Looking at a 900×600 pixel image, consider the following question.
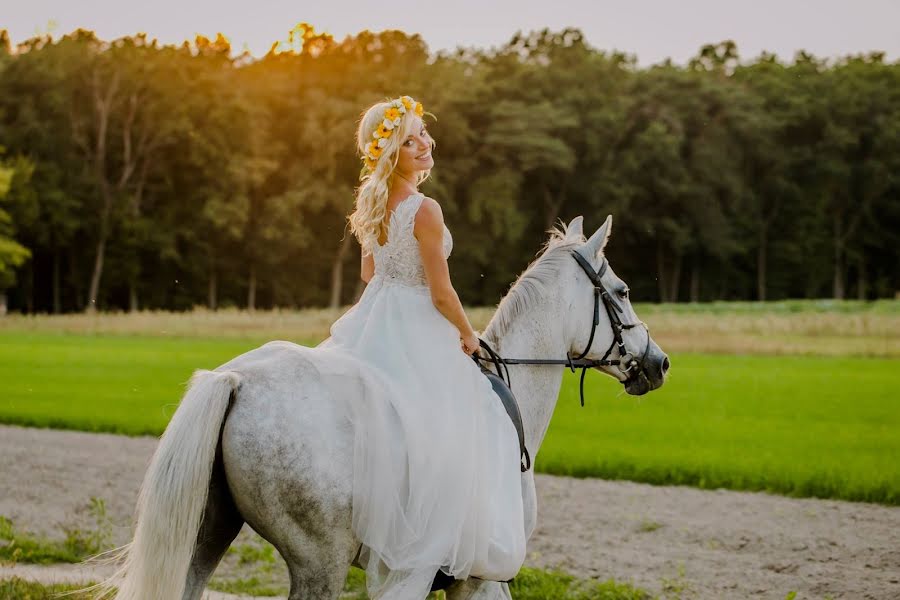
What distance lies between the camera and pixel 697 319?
35.1m

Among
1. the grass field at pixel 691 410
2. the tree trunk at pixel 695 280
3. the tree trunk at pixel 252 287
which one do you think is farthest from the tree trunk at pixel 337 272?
the tree trunk at pixel 695 280

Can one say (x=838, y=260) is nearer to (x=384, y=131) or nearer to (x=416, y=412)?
(x=384, y=131)

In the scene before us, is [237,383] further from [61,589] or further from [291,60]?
[291,60]

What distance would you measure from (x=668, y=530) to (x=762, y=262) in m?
53.2

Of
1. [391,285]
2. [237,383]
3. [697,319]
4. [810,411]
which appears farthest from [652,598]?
[697,319]

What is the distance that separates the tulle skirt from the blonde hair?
22 centimetres

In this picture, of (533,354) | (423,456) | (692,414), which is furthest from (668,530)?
(692,414)

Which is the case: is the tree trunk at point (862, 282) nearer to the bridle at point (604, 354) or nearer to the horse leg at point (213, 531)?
the bridle at point (604, 354)

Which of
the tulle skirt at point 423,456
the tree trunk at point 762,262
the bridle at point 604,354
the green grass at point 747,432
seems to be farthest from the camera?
the tree trunk at point 762,262

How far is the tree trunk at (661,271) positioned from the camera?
58.9 m

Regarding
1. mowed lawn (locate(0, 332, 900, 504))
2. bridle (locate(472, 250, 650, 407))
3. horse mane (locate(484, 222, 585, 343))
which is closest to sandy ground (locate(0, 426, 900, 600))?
mowed lawn (locate(0, 332, 900, 504))

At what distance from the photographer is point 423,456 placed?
166 inches

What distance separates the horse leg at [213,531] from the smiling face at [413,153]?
1493mm

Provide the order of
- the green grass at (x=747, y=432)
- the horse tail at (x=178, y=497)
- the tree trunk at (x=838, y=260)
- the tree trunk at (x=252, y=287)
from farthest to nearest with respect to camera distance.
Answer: the tree trunk at (x=838, y=260) → the tree trunk at (x=252, y=287) → the green grass at (x=747, y=432) → the horse tail at (x=178, y=497)
